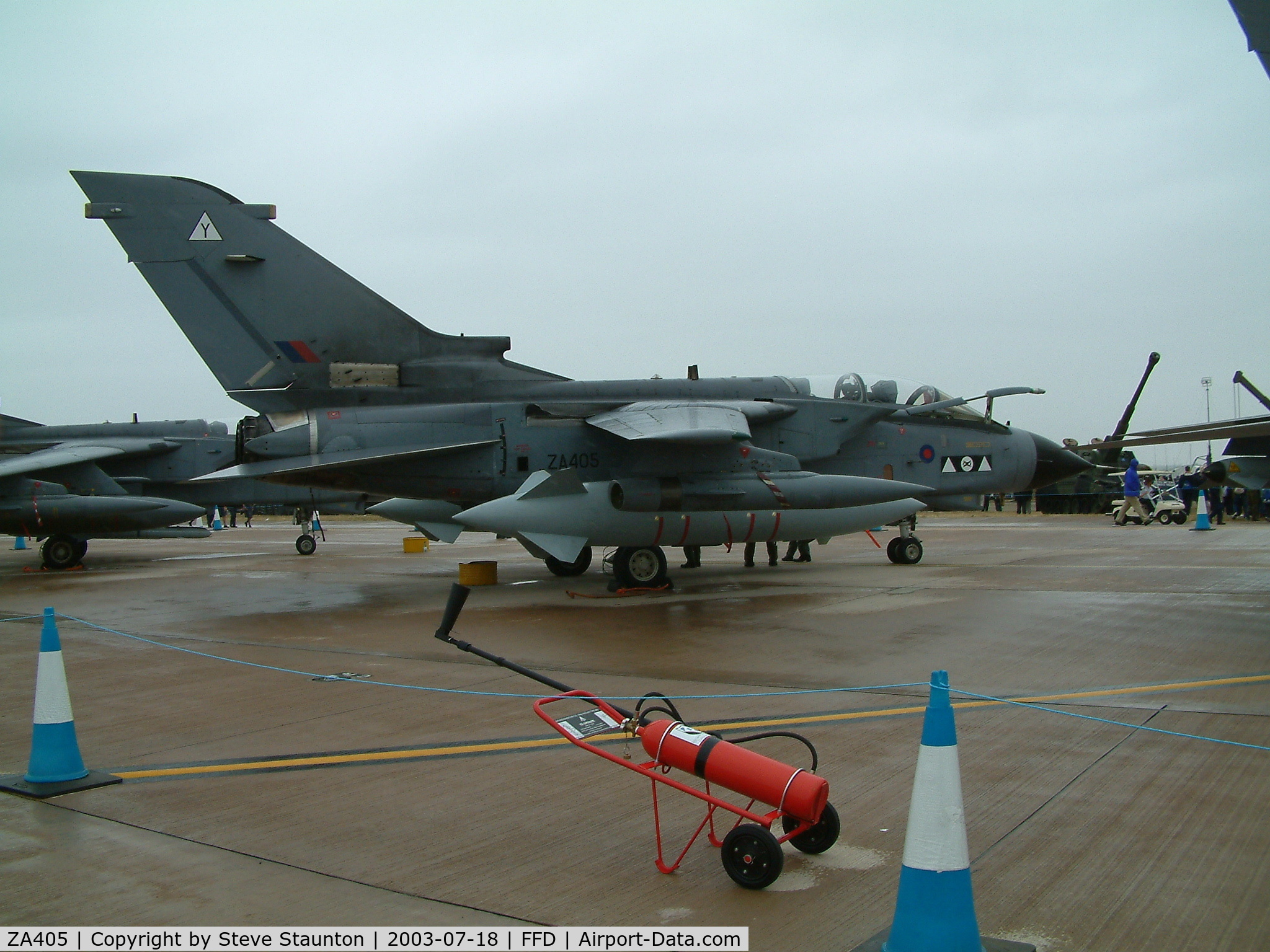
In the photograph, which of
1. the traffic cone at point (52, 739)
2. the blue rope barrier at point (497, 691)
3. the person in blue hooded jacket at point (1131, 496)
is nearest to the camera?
the traffic cone at point (52, 739)

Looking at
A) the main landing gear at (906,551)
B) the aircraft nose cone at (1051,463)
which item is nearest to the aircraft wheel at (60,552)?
the main landing gear at (906,551)

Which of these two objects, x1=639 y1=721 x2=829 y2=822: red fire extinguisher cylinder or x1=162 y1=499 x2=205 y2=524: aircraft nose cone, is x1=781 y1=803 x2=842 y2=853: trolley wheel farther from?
x1=162 y1=499 x2=205 y2=524: aircraft nose cone

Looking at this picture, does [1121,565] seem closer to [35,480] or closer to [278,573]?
[278,573]

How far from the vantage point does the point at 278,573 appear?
1681cm

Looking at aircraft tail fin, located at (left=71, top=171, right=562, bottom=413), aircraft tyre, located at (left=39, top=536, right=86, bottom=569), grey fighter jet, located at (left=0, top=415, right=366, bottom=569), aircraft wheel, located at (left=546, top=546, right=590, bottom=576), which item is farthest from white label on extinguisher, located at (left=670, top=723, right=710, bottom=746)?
aircraft tyre, located at (left=39, top=536, right=86, bottom=569)

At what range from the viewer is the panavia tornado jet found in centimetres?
1216

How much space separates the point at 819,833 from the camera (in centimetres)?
358

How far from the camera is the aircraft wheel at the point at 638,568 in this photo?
41.8 ft

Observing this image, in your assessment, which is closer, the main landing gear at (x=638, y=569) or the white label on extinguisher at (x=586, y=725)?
the white label on extinguisher at (x=586, y=725)

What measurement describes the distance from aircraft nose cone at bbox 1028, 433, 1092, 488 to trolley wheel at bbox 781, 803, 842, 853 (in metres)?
13.3

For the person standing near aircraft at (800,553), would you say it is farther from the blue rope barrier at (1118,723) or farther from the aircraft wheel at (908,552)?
the blue rope barrier at (1118,723)

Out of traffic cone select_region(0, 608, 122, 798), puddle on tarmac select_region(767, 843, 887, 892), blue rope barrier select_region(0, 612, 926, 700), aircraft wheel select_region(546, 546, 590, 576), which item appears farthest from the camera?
aircraft wheel select_region(546, 546, 590, 576)

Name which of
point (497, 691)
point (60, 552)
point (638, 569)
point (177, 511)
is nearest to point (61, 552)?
point (60, 552)

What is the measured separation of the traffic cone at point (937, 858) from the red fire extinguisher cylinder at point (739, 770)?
0.56 metres
